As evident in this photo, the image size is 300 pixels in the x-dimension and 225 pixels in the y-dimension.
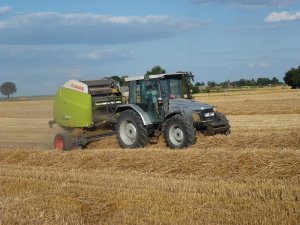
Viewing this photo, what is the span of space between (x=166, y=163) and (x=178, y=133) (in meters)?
1.79

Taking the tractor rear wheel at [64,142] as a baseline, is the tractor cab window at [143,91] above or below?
above

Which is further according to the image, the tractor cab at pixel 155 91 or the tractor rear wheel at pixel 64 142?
the tractor rear wheel at pixel 64 142

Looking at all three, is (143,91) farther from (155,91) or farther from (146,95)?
(155,91)

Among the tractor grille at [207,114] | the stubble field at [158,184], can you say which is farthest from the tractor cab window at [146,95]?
the tractor grille at [207,114]

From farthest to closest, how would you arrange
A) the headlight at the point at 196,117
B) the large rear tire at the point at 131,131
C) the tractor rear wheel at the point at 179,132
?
the large rear tire at the point at 131,131 < the headlight at the point at 196,117 < the tractor rear wheel at the point at 179,132

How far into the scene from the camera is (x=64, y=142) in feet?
42.5

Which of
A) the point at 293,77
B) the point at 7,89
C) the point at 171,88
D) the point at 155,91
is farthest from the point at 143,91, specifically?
the point at 7,89

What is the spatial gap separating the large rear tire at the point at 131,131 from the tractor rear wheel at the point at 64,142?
148 cm

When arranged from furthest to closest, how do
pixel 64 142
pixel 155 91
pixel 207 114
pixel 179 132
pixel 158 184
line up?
1. pixel 64 142
2. pixel 155 91
3. pixel 207 114
4. pixel 179 132
5. pixel 158 184

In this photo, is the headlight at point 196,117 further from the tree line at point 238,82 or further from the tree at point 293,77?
the tree at point 293,77

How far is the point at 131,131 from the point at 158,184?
444cm

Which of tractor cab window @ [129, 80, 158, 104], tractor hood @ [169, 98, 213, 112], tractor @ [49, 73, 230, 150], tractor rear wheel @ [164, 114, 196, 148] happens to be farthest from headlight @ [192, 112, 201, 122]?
tractor cab window @ [129, 80, 158, 104]

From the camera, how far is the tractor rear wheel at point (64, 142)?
12.9 meters

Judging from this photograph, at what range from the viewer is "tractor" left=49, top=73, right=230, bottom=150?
11.2m
